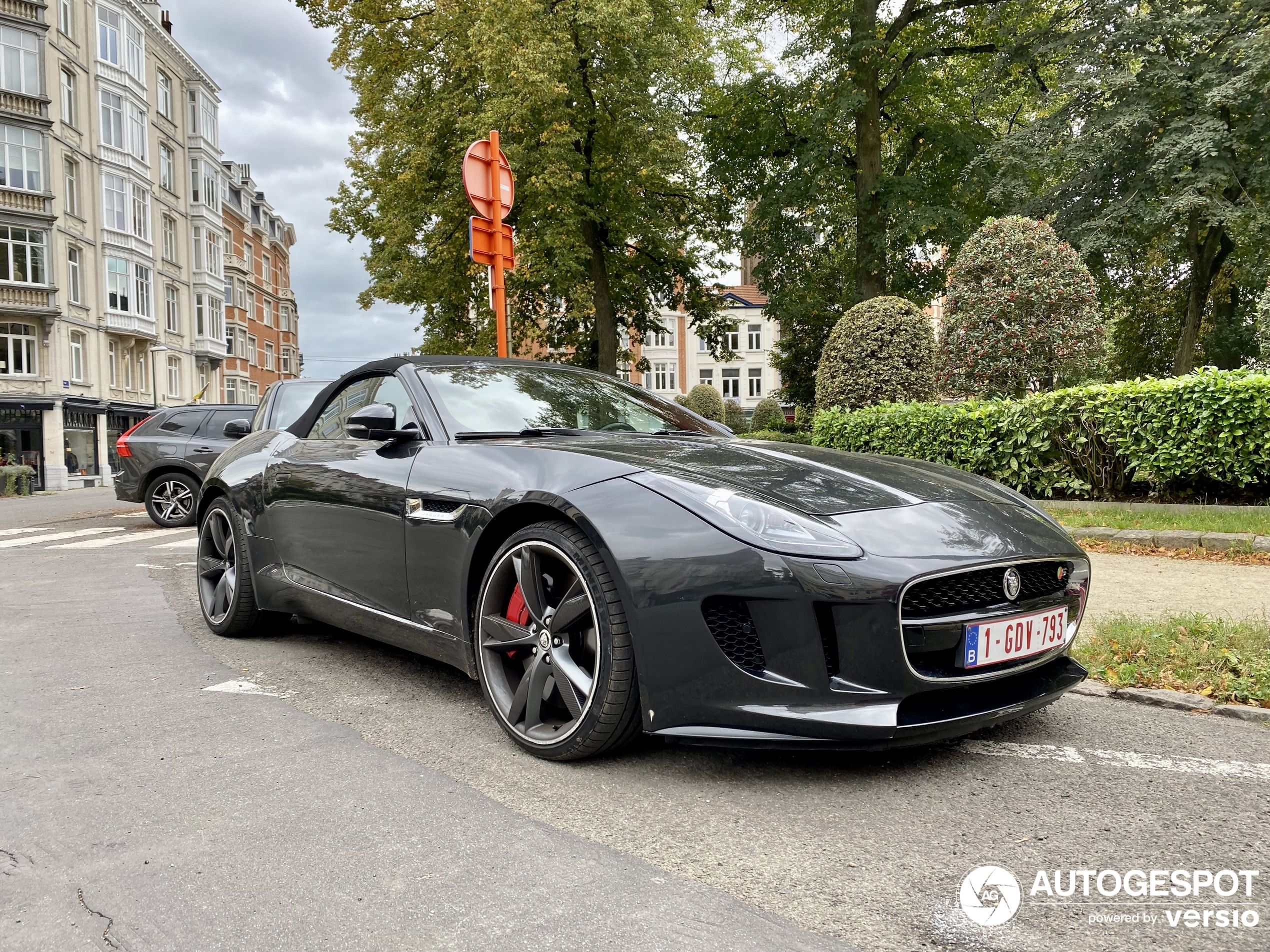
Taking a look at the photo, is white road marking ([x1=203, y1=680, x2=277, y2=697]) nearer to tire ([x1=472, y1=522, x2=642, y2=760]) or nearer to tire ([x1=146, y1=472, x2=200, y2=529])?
tire ([x1=472, y1=522, x2=642, y2=760])

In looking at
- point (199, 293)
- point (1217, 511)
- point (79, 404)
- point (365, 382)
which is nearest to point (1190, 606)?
point (1217, 511)

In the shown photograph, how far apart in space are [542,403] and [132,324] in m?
38.6

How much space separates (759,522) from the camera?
2.59 metres

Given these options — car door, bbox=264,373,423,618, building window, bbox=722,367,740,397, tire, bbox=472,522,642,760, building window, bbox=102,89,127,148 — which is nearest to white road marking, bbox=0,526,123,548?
car door, bbox=264,373,423,618

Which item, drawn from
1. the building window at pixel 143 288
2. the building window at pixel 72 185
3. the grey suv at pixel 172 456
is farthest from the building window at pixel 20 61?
the grey suv at pixel 172 456

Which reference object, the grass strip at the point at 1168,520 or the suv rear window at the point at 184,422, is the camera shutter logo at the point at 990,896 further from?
the suv rear window at the point at 184,422

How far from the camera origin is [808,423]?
26156 millimetres

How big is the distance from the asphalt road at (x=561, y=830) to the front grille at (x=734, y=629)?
42cm

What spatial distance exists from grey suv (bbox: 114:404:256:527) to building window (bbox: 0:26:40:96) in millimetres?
26285

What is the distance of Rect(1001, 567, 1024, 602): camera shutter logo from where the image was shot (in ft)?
8.89

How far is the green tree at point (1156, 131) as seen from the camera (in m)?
17.1

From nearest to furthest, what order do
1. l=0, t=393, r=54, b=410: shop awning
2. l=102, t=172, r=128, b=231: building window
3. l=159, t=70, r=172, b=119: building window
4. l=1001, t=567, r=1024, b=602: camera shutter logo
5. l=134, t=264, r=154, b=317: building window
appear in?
l=1001, t=567, r=1024, b=602: camera shutter logo, l=0, t=393, r=54, b=410: shop awning, l=102, t=172, r=128, b=231: building window, l=134, t=264, r=154, b=317: building window, l=159, t=70, r=172, b=119: building window

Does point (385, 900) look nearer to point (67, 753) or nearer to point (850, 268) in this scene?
point (67, 753)

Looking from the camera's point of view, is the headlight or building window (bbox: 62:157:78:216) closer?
the headlight
